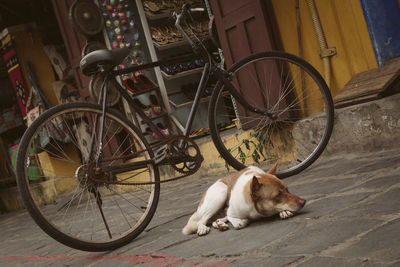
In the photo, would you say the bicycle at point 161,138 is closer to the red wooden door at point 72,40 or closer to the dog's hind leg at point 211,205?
the dog's hind leg at point 211,205

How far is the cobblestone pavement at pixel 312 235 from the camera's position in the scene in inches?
67.0

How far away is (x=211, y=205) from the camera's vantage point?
2.58 metres

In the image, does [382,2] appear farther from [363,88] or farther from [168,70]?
[168,70]

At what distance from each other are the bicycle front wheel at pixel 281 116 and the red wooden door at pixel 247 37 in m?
0.01

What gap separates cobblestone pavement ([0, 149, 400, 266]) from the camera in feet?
5.58

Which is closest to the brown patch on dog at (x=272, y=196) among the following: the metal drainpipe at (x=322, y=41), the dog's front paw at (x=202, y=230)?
the dog's front paw at (x=202, y=230)

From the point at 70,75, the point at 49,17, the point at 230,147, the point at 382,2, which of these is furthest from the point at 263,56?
the point at 49,17

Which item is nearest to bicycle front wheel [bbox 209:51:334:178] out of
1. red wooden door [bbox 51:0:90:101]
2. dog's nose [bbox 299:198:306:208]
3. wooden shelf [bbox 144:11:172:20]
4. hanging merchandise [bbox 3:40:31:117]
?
dog's nose [bbox 299:198:306:208]

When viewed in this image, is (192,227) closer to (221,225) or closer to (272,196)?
(221,225)

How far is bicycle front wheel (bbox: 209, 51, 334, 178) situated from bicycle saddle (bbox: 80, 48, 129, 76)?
84 cm

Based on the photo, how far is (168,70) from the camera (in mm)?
6945

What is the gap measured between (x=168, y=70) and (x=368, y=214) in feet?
17.2

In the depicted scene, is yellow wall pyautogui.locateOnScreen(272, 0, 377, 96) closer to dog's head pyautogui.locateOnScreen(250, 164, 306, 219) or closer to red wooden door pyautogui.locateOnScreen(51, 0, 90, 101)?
dog's head pyautogui.locateOnScreen(250, 164, 306, 219)

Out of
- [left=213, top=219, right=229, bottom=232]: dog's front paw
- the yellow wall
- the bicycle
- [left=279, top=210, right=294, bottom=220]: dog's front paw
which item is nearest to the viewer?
[left=279, top=210, right=294, bottom=220]: dog's front paw
